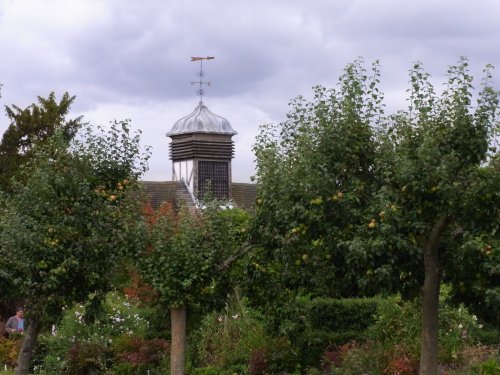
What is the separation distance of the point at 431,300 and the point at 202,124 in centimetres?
2300

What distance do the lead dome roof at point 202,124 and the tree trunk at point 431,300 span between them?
22608 mm

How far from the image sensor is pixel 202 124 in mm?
34406

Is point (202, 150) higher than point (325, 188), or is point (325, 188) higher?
point (202, 150)

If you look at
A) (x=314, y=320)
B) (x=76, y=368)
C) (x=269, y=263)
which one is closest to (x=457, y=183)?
(x=269, y=263)

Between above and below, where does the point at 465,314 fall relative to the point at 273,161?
below

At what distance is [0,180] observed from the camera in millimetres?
24766

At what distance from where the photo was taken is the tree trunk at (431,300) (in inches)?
465

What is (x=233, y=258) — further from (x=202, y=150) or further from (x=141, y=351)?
(x=202, y=150)

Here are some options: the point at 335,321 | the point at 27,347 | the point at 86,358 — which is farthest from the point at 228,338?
the point at 27,347

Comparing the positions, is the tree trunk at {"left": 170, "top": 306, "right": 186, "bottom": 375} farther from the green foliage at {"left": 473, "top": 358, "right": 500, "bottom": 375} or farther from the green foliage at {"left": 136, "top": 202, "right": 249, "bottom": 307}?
the green foliage at {"left": 473, "top": 358, "right": 500, "bottom": 375}

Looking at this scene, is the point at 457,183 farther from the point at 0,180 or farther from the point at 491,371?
the point at 0,180

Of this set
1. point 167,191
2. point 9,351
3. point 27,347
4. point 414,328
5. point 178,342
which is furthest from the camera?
point 167,191

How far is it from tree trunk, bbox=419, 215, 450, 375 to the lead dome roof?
22608 mm

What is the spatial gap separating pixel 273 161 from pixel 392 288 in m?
2.27
